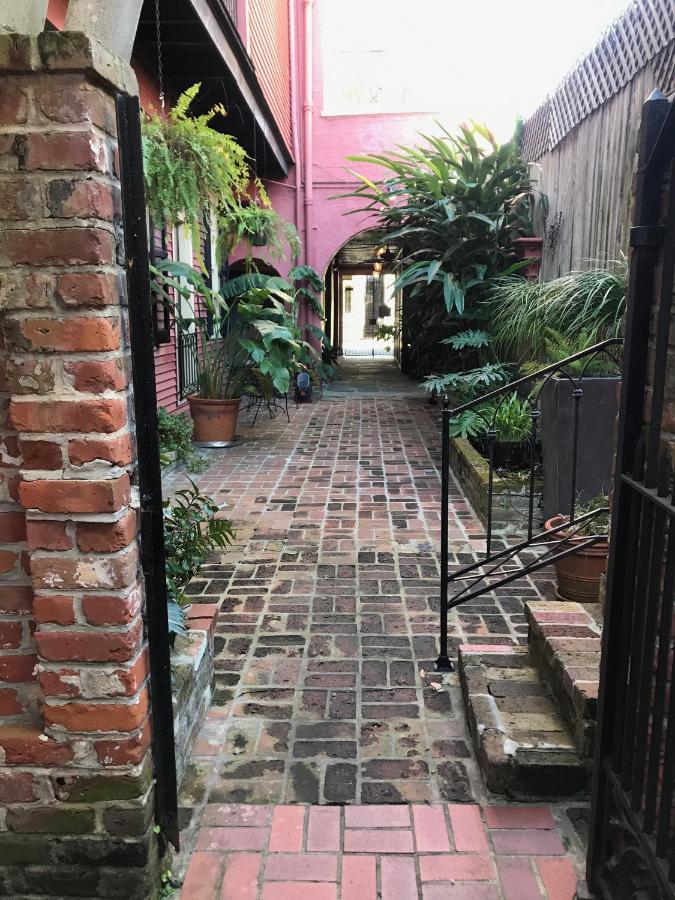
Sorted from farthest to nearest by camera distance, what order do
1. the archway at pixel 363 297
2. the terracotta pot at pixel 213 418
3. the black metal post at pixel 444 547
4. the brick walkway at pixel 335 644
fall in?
the archway at pixel 363 297, the terracotta pot at pixel 213 418, the black metal post at pixel 444 547, the brick walkway at pixel 335 644

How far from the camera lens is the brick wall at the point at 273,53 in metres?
7.88

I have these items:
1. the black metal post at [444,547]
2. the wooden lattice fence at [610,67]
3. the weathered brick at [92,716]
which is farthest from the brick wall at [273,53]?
the weathered brick at [92,716]

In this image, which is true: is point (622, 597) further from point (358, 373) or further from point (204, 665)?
point (358, 373)

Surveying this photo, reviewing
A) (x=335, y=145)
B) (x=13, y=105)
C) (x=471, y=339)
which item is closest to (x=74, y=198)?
(x=13, y=105)

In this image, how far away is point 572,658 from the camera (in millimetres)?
2186

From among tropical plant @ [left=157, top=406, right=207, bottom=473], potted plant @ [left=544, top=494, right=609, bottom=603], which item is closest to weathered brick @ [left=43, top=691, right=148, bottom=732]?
potted plant @ [left=544, top=494, right=609, bottom=603]

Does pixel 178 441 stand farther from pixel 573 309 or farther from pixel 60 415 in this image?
pixel 60 415

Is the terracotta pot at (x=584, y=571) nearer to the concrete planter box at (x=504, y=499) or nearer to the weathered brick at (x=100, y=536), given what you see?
the concrete planter box at (x=504, y=499)

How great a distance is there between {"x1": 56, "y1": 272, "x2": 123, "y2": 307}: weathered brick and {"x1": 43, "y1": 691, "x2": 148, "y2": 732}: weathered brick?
884mm

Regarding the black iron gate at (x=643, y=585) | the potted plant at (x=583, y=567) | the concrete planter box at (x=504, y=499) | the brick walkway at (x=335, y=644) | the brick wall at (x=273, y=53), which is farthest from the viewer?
the brick wall at (x=273, y=53)

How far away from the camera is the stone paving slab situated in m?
1.67

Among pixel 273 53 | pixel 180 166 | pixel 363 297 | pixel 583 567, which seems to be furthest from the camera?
pixel 363 297

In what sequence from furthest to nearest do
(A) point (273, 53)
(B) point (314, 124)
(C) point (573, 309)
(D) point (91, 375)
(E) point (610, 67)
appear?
(B) point (314, 124), (A) point (273, 53), (E) point (610, 67), (C) point (573, 309), (D) point (91, 375)

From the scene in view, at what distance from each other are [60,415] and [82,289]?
0.86ft
